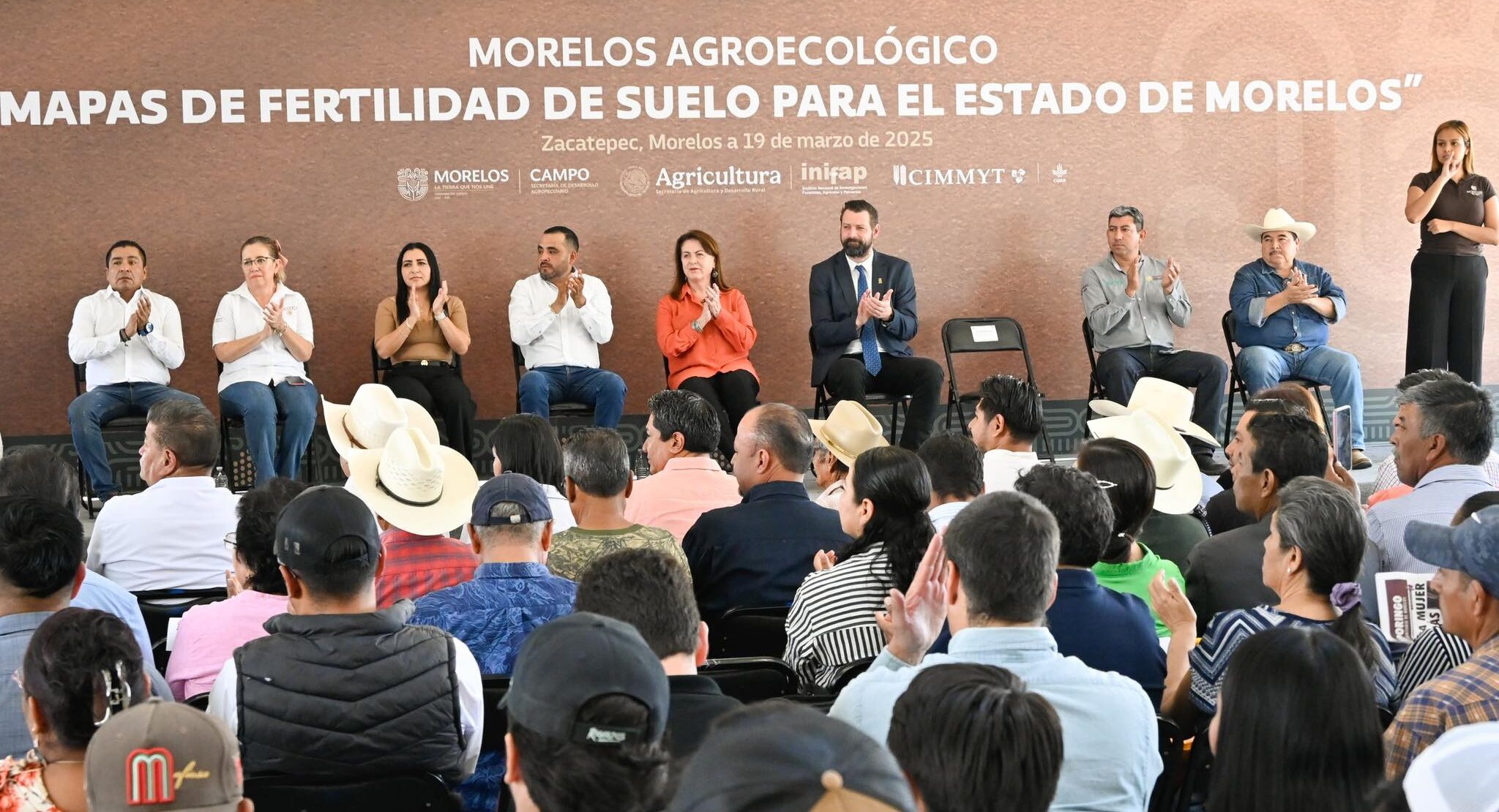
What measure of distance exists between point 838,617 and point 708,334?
4196mm

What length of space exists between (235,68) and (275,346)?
5.04 ft

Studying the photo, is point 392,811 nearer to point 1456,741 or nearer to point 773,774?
point 773,774

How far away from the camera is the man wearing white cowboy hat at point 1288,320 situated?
7004mm

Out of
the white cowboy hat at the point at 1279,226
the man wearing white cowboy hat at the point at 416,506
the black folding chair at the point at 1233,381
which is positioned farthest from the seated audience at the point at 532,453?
the white cowboy hat at the point at 1279,226

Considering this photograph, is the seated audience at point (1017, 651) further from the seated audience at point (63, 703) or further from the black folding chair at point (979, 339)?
the black folding chair at point (979, 339)

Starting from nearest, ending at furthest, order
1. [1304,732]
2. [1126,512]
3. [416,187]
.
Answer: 1. [1304,732]
2. [1126,512]
3. [416,187]

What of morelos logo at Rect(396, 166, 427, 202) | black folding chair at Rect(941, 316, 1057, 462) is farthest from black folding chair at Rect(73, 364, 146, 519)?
black folding chair at Rect(941, 316, 1057, 462)

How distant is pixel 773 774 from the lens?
1099mm

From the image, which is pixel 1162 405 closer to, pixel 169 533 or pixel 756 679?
pixel 756 679

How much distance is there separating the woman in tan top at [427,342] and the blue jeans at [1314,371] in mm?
3688

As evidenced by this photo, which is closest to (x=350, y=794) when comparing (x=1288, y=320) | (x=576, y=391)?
(x=576, y=391)

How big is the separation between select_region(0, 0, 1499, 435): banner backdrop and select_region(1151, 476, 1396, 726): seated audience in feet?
17.1

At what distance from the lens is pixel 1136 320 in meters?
7.18

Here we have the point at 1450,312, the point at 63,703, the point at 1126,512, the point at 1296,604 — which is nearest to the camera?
the point at 63,703
